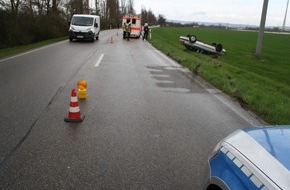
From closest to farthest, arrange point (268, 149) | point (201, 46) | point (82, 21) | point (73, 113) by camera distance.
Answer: point (268, 149)
point (73, 113)
point (201, 46)
point (82, 21)

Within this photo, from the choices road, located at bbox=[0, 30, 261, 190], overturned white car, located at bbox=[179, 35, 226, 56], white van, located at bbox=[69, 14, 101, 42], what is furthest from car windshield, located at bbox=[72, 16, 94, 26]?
road, located at bbox=[0, 30, 261, 190]

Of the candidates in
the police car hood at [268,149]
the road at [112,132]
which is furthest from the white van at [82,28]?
the police car hood at [268,149]

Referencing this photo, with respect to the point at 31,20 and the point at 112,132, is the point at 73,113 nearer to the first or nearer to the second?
the point at 112,132

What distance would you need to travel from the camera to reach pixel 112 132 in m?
6.21

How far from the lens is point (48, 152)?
5.16 m

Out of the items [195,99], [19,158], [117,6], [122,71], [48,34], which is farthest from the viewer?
[117,6]

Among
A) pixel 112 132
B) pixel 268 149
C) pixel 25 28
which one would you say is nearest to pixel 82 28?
pixel 25 28

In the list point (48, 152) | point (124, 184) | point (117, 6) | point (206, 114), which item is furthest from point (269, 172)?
point (117, 6)

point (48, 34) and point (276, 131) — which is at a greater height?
point (276, 131)

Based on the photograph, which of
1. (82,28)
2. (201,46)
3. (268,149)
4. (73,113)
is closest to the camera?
(268,149)

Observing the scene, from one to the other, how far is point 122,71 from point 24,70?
370 cm

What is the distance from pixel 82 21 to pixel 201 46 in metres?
11.7

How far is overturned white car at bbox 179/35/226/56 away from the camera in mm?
24877

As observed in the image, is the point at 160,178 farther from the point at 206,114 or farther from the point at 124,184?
the point at 206,114
